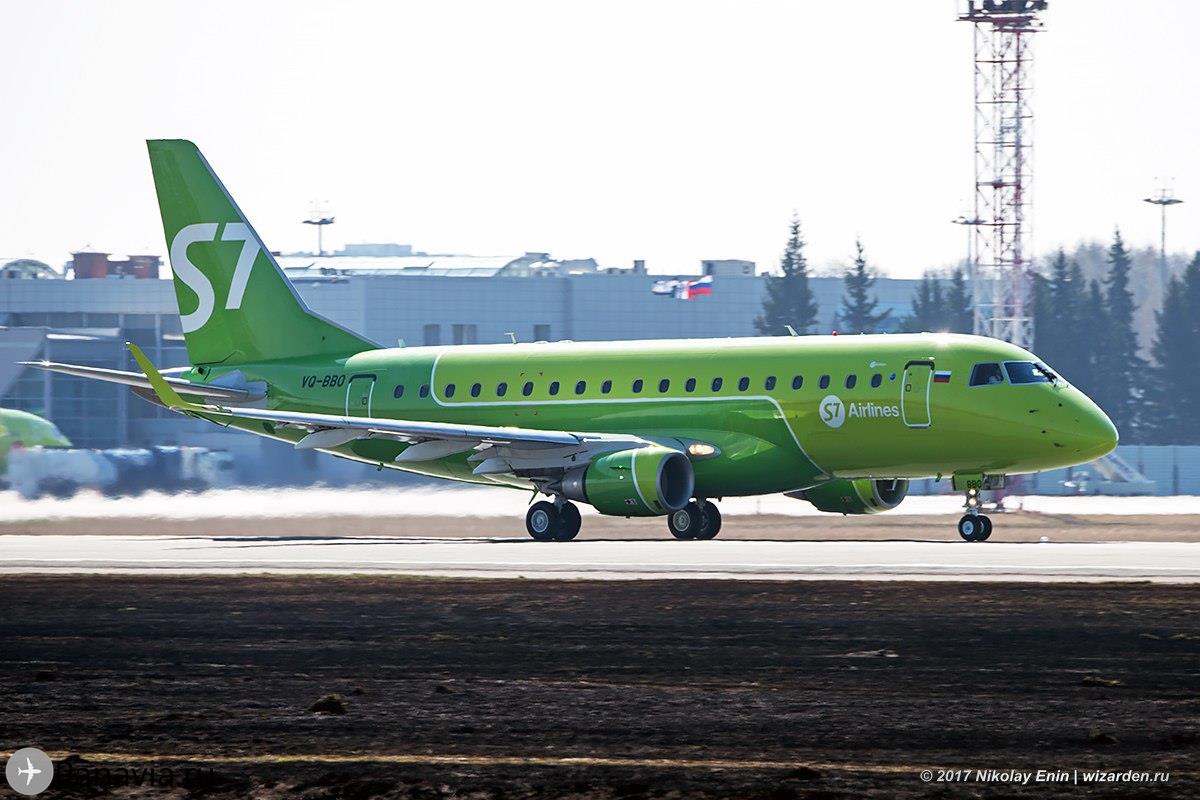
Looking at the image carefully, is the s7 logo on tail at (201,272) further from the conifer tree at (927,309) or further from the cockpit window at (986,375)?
the conifer tree at (927,309)

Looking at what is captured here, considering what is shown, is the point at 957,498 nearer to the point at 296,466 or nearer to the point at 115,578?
the point at 296,466

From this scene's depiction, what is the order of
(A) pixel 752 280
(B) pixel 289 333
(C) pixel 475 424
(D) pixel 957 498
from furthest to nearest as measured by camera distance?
(A) pixel 752 280, (D) pixel 957 498, (B) pixel 289 333, (C) pixel 475 424

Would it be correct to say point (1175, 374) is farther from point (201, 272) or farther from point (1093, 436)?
point (1093, 436)

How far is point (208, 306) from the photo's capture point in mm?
46406

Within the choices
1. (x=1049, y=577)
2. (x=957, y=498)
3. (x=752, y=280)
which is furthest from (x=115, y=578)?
(x=752, y=280)

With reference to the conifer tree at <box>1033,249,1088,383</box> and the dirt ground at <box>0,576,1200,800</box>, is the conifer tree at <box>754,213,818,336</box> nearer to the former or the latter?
the conifer tree at <box>1033,249,1088,383</box>

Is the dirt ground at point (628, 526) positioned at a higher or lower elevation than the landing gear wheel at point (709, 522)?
lower

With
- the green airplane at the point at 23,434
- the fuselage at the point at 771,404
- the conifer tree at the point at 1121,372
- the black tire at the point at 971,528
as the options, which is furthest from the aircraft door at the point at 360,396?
the conifer tree at the point at 1121,372

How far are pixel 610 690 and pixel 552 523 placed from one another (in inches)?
903

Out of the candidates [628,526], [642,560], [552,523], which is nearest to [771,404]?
[552,523]

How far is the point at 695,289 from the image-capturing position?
338ft

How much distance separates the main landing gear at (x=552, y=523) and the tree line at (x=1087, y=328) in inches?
2653

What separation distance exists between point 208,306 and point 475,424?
806 centimetres

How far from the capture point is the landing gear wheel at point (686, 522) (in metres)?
40.1
